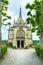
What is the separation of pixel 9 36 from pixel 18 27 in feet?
11.2

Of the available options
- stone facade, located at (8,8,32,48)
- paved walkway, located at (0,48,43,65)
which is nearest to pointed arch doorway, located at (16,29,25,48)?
stone facade, located at (8,8,32,48)

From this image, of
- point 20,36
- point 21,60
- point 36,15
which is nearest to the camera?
point 21,60

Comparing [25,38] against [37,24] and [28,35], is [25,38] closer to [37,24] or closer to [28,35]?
[28,35]

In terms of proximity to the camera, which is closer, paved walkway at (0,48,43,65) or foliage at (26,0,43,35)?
paved walkway at (0,48,43,65)

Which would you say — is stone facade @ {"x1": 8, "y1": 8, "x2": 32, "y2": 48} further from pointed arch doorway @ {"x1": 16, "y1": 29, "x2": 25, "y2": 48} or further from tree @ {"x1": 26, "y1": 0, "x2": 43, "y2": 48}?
tree @ {"x1": 26, "y1": 0, "x2": 43, "y2": 48}

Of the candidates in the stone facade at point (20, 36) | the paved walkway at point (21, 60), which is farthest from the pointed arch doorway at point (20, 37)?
the paved walkway at point (21, 60)

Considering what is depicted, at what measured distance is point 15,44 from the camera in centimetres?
4038

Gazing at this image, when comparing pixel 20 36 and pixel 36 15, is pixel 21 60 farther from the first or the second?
pixel 20 36

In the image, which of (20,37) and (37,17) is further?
(20,37)

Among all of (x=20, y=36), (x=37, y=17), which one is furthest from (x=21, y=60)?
(x=20, y=36)

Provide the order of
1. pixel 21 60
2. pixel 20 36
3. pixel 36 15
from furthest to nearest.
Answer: pixel 20 36 < pixel 36 15 < pixel 21 60

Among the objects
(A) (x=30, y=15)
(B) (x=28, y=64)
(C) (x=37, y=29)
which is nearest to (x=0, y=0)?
(A) (x=30, y=15)

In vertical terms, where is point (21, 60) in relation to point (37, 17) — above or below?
below

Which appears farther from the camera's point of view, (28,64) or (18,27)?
(18,27)
